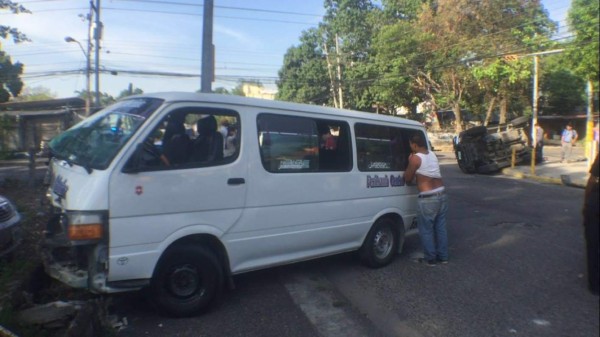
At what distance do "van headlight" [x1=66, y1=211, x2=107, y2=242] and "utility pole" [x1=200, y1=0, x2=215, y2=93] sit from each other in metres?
6.73

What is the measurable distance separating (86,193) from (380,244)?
3826mm

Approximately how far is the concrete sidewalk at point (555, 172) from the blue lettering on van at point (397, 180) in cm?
804

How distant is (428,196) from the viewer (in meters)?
6.12

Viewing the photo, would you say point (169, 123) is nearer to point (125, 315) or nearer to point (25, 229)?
point (125, 315)

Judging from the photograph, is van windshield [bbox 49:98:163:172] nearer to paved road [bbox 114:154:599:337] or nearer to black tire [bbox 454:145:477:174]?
paved road [bbox 114:154:599:337]

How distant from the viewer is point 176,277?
4277mm

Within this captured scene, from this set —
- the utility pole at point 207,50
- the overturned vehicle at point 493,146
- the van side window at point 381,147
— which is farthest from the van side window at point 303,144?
the overturned vehicle at point 493,146

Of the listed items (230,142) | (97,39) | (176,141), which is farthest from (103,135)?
(97,39)

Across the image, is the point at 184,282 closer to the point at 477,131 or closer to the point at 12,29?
the point at 12,29

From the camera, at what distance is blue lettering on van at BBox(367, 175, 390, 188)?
5867 millimetres

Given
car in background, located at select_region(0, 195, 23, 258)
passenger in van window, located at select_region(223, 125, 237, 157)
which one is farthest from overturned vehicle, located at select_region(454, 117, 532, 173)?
car in background, located at select_region(0, 195, 23, 258)

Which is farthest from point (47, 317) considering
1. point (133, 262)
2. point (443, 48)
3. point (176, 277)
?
point (443, 48)

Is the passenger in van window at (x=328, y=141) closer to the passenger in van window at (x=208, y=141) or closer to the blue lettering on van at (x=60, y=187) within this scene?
the passenger in van window at (x=208, y=141)

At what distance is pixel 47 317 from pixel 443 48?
2922 cm
